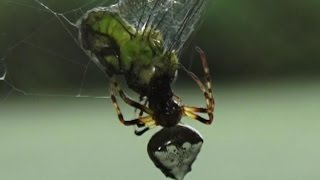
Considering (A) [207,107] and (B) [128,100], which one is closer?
(B) [128,100]

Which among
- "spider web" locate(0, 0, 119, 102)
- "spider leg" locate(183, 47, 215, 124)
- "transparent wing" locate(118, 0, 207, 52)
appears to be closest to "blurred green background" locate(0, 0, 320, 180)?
"spider web" locate(0, 0, 119, 102)

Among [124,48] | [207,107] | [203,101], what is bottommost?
[203,101]

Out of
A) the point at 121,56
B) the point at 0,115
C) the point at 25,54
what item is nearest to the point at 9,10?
the point at 25,54

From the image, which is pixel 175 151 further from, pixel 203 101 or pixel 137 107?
pixel 203 101

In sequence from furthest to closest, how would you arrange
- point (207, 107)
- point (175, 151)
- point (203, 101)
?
point (203, 101) < point (207, 107) < point (175, 151)

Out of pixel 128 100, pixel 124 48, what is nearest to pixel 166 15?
pixel 124 48
